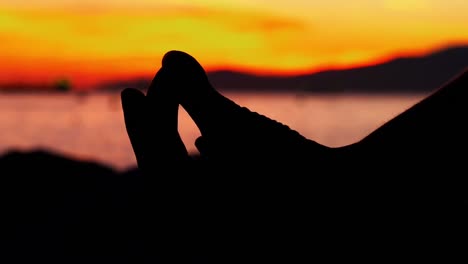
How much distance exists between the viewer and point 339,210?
7.08ft

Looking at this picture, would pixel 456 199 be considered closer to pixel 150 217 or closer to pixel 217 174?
pixel 217 174

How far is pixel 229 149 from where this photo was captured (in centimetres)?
225

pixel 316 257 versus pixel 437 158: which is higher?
pixel 437 158

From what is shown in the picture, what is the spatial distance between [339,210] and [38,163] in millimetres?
18415

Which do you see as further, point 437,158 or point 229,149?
point 229,149

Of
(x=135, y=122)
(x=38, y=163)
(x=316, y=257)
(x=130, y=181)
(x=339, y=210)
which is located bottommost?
(x=316, y=257)

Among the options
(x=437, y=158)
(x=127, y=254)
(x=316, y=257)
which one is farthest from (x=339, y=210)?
(x=127, y=254)

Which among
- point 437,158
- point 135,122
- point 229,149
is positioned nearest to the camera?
point 437,158

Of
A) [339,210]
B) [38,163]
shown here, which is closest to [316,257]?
[339,210]

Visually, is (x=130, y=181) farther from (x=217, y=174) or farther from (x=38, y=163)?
(x=217, y=174)

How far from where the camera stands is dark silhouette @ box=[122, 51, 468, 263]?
6.88 feet

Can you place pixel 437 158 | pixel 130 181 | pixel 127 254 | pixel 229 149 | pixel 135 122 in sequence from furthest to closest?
pixel 130 181 → pixel 127 254 → pixel 135 122 → pixel 229 149 → pixel 437 158

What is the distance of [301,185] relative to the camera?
218 centimetres

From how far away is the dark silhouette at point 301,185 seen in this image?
6.88 ft
